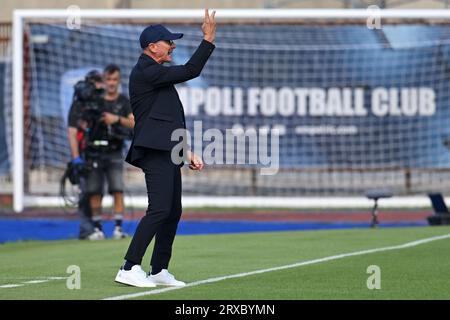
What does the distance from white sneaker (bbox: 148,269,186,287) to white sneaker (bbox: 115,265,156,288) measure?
19 centimetres

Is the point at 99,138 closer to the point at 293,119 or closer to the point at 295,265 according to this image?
the point at 295,265

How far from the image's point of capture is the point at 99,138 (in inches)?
709

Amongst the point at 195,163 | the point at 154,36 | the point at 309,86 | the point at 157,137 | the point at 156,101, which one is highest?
the point at 309,86

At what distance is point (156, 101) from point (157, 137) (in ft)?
1.01

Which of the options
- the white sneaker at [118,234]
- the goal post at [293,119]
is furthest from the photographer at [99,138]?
the goal post at [293,119]

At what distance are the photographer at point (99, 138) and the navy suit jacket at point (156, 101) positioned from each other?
23.7ft

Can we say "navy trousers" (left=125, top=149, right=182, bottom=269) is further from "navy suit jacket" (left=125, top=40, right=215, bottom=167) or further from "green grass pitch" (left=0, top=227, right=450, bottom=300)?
"green grass pitch" (left=0, top=227, right=450, bottom=300)

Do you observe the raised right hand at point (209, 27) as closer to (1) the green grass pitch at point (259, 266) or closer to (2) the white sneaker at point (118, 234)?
(1) the green grass pitch at point (259, 266)

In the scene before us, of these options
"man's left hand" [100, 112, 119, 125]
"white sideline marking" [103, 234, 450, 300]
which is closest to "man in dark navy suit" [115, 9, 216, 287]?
"white sideline marking" [103, 234, 450, 300]

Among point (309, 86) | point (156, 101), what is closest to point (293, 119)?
point (309, 86)

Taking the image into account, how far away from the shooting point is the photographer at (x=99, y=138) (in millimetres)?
17938

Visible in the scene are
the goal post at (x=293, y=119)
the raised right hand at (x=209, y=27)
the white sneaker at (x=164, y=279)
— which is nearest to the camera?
the raised right hand at (x=209, y=27)
